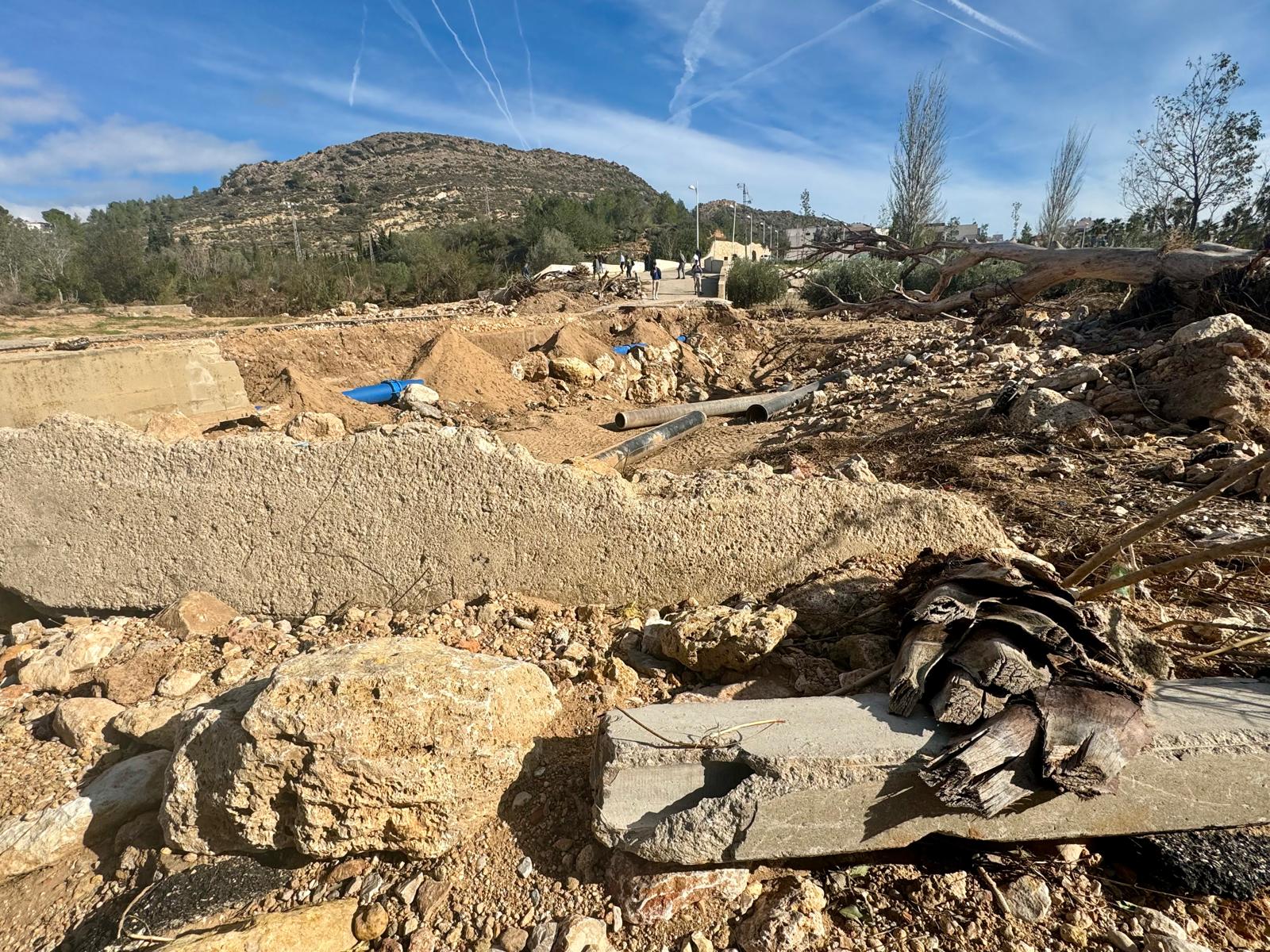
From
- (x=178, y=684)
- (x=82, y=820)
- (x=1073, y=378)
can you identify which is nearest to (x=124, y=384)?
(x=178, y=684)

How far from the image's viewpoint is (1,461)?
328 cm

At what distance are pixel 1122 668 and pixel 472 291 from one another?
80.7 ft

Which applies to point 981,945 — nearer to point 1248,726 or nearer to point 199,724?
point 1248,726

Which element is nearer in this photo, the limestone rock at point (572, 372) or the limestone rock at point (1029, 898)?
the limestone rock at point (1029, 898)

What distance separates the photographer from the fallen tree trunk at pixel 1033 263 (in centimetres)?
759

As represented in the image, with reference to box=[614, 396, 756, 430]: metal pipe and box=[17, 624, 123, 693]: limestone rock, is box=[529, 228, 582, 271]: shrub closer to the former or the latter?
box=[614, 396, 756, 430]: metal pipe

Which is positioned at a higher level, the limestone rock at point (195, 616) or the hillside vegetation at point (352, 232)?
the hillside vegetation at point (352, 232)

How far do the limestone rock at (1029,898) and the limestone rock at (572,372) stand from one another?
952cm

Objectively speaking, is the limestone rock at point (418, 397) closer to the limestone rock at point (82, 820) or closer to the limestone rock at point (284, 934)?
the limestone rock at point (82, 820)

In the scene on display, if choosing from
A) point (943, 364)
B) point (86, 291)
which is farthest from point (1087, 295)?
point (86, 291)

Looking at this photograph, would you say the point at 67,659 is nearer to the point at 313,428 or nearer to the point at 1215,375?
the point at 313,428

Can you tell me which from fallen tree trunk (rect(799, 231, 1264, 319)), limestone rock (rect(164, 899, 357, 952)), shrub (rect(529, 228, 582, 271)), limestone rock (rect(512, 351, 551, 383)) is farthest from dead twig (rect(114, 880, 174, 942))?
shrub (rect(529, 228, 582, 271))

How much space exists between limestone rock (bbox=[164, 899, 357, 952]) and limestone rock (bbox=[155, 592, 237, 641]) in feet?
5.18

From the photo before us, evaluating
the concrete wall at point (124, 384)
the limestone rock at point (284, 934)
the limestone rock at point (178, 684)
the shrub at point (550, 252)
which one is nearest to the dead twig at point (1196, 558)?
the limestone rock at point (284, 934)
